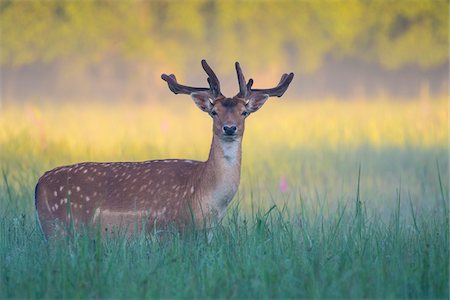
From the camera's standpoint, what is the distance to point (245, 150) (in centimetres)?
1462

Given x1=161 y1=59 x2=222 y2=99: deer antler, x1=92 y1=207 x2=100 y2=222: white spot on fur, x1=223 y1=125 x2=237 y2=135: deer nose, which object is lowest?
x1=92 y1=207 x2=100 y2=222: white spot on fur

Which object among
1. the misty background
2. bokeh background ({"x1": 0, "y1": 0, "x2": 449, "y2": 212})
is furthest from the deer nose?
the misty background

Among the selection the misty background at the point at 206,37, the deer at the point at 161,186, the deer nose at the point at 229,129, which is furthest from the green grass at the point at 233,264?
the misty background at the point at 206,37

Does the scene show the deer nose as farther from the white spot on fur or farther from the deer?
the white spot on fur

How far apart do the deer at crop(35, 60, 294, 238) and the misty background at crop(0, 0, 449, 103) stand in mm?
23209

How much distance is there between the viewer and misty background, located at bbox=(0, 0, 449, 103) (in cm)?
3272

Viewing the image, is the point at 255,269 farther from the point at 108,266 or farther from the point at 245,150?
the point at 245,150

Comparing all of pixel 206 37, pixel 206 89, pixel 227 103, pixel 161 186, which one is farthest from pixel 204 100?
pixel 206 37

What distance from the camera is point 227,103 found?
6.91 meters

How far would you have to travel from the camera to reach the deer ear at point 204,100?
714 cm

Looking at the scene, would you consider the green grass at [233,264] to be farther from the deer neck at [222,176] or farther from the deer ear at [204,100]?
the deer ear at [204,100]

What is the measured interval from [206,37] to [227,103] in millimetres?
31312

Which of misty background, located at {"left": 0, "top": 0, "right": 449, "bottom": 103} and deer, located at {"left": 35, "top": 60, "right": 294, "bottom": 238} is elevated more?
misty background, located at {"left": 0, "top": 0, "right": 449, "bottom": 103}

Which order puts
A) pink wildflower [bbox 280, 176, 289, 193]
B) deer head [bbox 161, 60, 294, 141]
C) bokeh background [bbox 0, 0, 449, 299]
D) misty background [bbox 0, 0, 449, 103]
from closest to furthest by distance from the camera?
bokeh background [bbox 0, 0, 449, 299]
deer head [bbox 161, 60, 294, 141]
pink wildflower [bbox 280, 176, 289, 193]
misty background [bbox 0, 0, 449, 103]
